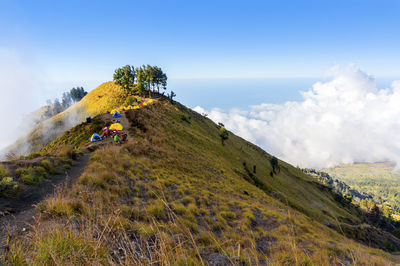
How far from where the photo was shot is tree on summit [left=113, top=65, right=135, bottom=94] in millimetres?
70062

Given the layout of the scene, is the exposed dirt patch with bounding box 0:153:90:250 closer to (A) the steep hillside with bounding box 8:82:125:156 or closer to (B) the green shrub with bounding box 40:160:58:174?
(B) the green shrub with bounding box 40:160:58:174

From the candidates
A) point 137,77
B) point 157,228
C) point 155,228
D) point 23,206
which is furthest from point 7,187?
point 137,77

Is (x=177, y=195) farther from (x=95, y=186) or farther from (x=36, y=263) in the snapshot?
(x=36, y=263)

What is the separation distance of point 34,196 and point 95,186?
2285 mm

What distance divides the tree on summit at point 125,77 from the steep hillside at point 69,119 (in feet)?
15.9

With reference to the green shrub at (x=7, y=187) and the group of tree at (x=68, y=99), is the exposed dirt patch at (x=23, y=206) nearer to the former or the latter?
the green shrub at (x=7, y=187)

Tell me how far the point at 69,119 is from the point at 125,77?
98.2 feet

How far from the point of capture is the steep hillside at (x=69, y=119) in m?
55.0

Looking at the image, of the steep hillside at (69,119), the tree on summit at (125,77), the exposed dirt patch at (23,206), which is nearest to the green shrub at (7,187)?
the exposed dirt patch at (23,206)

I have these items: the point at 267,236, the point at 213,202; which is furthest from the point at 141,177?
the point at 267,236

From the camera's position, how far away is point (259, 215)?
12102mm

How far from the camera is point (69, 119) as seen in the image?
70.6 meters

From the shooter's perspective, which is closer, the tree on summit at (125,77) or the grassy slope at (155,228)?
the grassy slope at (155,228)

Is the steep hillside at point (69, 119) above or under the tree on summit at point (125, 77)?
under
